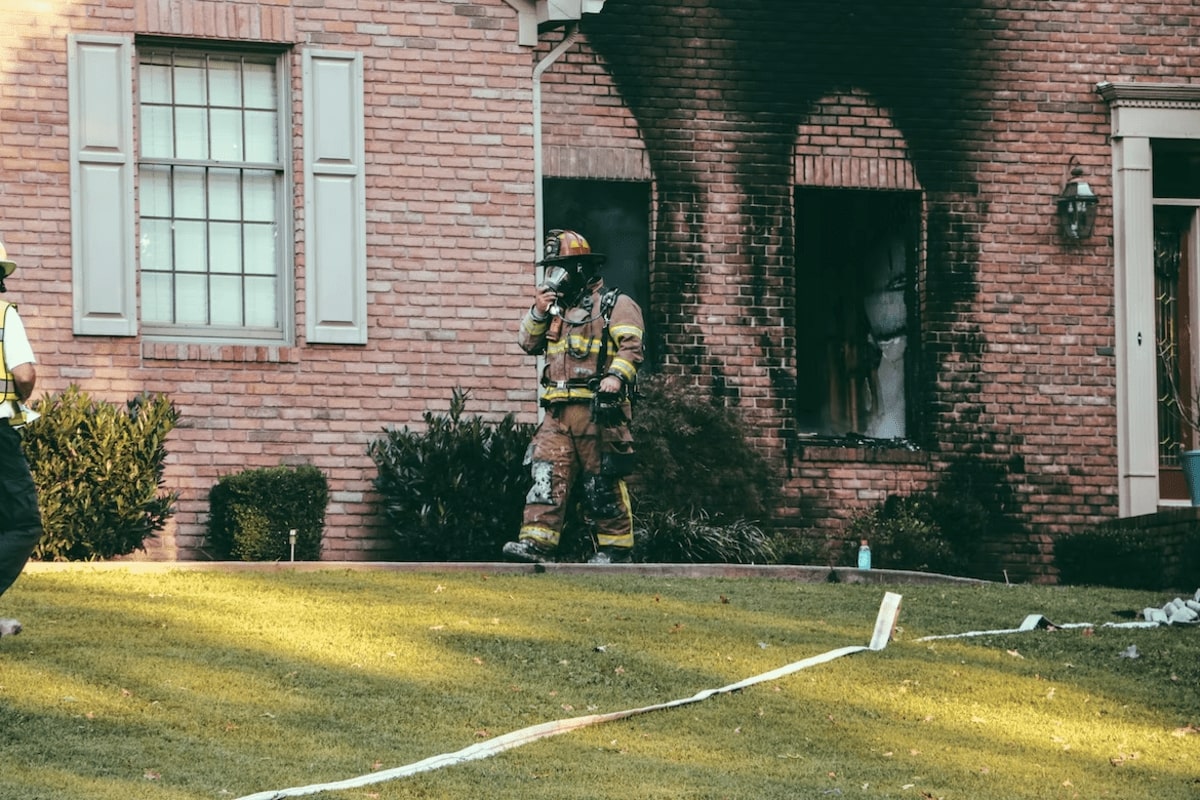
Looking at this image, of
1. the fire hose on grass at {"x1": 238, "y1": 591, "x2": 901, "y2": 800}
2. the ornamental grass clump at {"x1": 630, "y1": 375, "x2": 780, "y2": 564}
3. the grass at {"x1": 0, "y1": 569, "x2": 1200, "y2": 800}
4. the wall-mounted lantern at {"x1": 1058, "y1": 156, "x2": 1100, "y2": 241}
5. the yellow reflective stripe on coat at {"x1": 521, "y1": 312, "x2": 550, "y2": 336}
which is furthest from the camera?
the wall-mounted lantern at {"x1": 1058, "y1": 156, "x2": 1100, "y2": 241}

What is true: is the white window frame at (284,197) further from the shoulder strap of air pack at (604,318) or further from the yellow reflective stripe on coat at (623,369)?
the yellow reflective stripe on coat at (623,369)

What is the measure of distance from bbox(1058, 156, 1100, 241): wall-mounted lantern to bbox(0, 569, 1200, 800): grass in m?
6.08

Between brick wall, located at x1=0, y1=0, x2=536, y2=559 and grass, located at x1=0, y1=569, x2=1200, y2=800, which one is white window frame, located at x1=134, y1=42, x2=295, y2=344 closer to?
brick wall, located at x1=0, y1=0, x2=536, y2=559

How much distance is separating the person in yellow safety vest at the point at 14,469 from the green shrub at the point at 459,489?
486 centimetres

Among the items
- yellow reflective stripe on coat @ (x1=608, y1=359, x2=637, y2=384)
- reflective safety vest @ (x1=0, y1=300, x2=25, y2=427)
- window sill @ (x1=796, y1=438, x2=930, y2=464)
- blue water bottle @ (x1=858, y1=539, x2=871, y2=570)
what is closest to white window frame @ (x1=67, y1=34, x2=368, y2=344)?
yellow reflective stripe on coat @ (x1=608, y1=359, x2=637, y2=384)

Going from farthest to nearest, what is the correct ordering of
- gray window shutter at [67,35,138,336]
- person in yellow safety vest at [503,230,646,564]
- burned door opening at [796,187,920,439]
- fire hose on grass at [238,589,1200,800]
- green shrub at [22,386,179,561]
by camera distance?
burned door opening at [796,187,920,439] < gray window shutter at [67,35,138,336] < person in yellow safety vest at [503,230,646,564] < green shrub at [22,386,179,561] < fire hose on grass at [238,589,1200,800]

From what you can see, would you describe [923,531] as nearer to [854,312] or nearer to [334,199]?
[854,312]

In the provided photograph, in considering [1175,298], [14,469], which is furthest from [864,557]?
[14,469]

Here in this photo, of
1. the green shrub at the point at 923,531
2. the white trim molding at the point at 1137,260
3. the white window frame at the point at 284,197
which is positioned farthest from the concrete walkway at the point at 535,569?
the white trim molding at the point at 1137,260

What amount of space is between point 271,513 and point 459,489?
53.3 inches

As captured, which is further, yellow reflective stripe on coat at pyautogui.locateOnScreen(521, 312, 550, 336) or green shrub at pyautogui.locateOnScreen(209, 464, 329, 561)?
green shrub at pyautogui.locateOnScreen(209, 464, 329, 561)

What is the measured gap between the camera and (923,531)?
55.8 feet

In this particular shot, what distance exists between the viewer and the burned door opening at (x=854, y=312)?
18422 millimetres

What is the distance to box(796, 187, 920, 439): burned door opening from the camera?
18.4m
